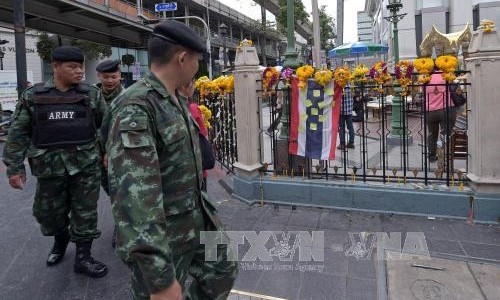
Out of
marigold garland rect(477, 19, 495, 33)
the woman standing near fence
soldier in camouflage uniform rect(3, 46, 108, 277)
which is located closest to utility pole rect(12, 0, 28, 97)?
soldier in camouflage uniform rect(3, 46, 108, 277)

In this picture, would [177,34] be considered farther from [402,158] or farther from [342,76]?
[402,158]

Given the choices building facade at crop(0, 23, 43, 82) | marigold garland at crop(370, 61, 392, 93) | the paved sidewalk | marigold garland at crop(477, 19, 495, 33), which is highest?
building facade at crop(0, 23, 43, 82)

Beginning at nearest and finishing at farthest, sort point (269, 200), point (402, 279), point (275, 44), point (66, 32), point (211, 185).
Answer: point (402, 279)
point (269, 200)
point (211, 185)
point (66, 32)
point (275, 44)

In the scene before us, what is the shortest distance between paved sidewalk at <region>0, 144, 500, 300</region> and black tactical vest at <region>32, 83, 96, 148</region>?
3.74 ft

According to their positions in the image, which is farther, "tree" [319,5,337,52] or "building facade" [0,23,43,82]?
"tree" [319,5,337,52]

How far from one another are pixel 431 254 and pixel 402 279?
675 mm

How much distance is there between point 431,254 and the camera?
3.81 meters

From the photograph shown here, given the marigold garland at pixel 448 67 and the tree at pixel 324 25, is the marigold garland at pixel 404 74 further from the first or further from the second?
the tree at pixel 324 25

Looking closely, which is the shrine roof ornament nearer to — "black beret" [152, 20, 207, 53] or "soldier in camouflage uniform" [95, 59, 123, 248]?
"soldier in camouflage uniform" [95, 59, 123, 248]

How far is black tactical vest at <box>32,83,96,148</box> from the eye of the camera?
131 inches

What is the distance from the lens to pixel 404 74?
4.86 metres

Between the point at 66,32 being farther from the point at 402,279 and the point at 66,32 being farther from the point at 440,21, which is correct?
the point at 402,279

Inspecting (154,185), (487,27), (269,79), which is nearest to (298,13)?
(269,79)

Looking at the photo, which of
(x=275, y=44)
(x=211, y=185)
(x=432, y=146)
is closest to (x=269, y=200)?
(x=211, y=185)
